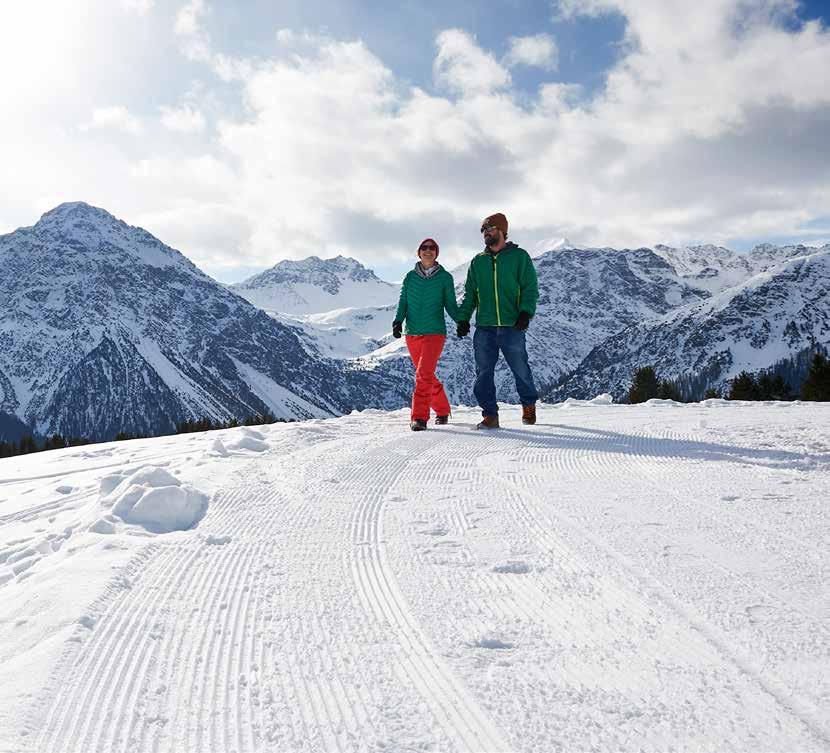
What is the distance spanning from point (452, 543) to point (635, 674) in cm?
138

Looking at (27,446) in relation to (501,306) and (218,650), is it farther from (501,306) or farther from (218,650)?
(218,650)

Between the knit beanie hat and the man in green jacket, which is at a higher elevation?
the knit beanie hat

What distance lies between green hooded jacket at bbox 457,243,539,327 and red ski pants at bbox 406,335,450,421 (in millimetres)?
662

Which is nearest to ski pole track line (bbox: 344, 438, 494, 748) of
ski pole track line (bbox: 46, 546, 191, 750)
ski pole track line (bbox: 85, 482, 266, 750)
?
ski pole track line (bbox: 85, 482, 266, 750)

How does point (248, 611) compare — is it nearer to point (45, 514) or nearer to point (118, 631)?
point (118, 631)

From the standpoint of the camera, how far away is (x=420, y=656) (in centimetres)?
195

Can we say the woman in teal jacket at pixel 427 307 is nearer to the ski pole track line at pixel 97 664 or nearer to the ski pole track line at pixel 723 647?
the ski pole track line at pixel 723 647

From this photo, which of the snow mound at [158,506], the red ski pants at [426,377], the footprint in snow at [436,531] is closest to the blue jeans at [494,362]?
the red ski pants at [426,377]

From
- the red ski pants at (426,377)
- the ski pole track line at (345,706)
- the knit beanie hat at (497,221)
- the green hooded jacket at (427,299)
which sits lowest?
the ski pole track line at (345,706)

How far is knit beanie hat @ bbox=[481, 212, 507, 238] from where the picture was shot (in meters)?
8.33

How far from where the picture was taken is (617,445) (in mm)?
6078

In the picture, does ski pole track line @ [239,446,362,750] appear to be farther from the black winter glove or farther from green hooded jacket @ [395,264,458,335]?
green hooded jacket @ [395,264,458,335]

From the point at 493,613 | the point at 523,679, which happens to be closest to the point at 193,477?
the point at 493,613

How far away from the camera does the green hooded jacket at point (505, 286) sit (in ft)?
27.1
